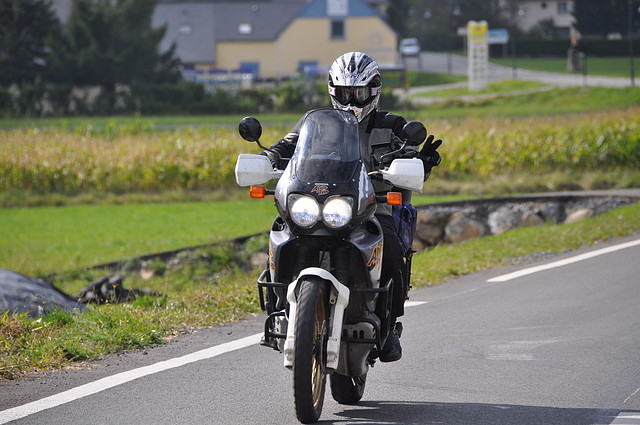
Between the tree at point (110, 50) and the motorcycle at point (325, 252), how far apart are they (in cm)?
6141

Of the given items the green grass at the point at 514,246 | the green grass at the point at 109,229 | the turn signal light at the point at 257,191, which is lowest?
the green grass at the point at 109,229

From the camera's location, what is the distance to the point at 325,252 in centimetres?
551

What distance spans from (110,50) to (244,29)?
22997 millimetres

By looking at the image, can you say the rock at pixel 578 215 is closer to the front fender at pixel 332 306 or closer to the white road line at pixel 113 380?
the white road line at pixel 113 380

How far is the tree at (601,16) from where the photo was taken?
9255 centimetres

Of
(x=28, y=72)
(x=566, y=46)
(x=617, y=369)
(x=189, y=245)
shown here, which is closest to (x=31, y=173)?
(x=189, y=245)

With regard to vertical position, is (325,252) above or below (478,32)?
below

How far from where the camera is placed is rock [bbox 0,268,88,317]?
30.3ft

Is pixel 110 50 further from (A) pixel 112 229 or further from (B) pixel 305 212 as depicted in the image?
(B) pixel 305 212

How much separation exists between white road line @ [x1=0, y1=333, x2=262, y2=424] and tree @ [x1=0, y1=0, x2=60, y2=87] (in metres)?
61.2

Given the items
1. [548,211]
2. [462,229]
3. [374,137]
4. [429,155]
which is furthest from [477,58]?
[374,137]

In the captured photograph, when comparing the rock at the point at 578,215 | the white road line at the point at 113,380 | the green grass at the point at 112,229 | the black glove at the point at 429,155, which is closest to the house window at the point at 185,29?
the green grass at the point at 112,229


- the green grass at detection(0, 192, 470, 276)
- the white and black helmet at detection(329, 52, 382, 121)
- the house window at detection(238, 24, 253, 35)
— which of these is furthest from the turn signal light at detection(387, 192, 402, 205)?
the house window at detection(238, 24, 253, 35)

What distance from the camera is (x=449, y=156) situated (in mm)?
26141
